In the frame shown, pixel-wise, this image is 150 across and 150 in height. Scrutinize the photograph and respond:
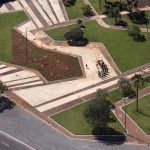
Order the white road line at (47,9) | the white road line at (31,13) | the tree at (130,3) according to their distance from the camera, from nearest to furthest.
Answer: the tree at (130,3) → the white road line at (31,13) → the white road line at (47,9)

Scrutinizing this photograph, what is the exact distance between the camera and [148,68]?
98.4 metres

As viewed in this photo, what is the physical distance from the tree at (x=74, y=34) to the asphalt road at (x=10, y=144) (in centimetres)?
4299

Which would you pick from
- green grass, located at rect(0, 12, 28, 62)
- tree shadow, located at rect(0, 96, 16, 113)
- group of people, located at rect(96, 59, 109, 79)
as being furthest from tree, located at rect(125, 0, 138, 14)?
tree shadow, located at rect(0, 96, 16, 113)

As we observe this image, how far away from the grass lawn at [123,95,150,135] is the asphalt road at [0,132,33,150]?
28.6 metres

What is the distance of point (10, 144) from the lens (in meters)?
77.1

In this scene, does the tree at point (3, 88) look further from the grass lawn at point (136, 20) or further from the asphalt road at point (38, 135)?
the grass lawn at point (136, 20)

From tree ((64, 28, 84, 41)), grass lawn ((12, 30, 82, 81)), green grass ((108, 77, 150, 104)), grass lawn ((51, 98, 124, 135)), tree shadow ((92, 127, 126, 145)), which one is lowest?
tree shadow ((92, 127, 126, 145))

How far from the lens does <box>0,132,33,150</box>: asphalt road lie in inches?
2995

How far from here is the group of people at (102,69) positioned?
96.7 meters

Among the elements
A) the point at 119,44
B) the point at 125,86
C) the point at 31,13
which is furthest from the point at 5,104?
the point at 31,13

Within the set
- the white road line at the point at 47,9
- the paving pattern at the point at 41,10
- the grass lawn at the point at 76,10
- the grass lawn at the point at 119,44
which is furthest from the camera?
the grass lawn at the point at 76,10

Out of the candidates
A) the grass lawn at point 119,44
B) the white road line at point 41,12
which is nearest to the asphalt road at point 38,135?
the grass lawn at point 119,44

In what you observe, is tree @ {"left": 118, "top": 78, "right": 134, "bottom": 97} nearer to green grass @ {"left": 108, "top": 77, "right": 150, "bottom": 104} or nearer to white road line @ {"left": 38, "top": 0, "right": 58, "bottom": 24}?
green grass @ {"left": 108, "top": 77, "right": 150, "bottom": 104}

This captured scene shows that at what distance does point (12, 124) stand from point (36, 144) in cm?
998
